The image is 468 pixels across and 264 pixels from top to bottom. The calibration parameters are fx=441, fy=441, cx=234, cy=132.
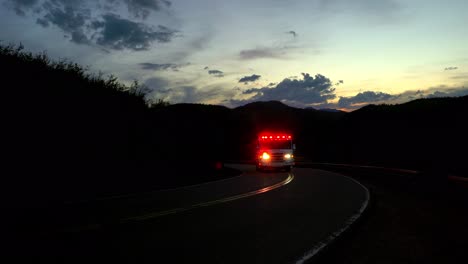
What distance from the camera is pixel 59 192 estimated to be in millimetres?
15422

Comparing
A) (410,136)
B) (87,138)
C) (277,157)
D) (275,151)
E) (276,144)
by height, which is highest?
(87,138)

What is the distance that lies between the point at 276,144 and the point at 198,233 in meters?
27.6

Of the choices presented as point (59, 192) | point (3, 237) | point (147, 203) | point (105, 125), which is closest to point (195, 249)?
point (3, 237)

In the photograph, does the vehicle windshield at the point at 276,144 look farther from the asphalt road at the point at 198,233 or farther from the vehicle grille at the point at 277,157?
the asphalt road at the point at 198,233

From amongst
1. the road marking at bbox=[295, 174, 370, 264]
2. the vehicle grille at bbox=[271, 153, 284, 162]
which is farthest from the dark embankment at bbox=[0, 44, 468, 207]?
the road marking at bbox=[295, 174, 370, 264]

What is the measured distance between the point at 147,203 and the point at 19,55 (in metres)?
11.3

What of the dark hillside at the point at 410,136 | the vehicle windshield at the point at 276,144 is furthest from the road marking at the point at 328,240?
the dark hillside at the point at 410,136

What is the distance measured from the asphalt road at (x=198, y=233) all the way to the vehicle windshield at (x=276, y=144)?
845 inches

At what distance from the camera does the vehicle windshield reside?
116 feet

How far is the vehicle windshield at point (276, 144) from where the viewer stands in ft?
116

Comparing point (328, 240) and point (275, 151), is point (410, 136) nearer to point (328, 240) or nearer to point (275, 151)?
point (275, 151)

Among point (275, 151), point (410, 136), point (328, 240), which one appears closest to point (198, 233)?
point (328, 240)

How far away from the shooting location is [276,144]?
3556 centimetres

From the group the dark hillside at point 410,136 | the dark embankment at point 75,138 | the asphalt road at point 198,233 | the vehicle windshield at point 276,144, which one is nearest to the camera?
the asphalt road at point 198,233
